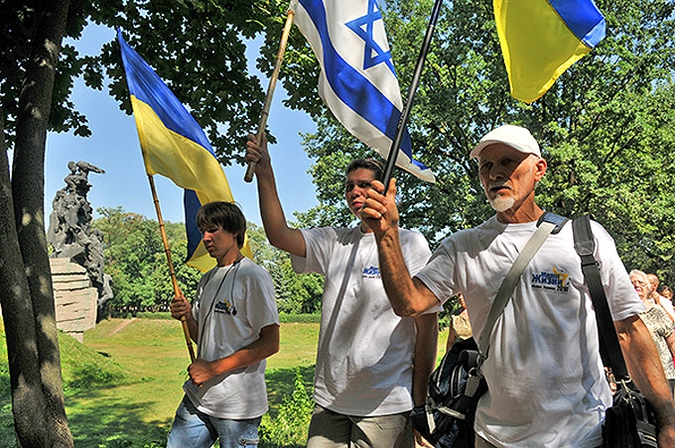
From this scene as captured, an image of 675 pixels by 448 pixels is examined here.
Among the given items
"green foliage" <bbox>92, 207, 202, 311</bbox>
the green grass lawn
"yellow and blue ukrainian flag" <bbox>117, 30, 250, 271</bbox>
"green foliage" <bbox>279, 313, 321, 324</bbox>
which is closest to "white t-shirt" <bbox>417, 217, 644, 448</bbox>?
"yellow and blue ukrainian flag" <bbox>117, 30, 250, 271</bbox>

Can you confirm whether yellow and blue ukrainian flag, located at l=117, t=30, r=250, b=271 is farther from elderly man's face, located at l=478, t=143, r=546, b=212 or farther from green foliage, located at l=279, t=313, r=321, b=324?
green foliage, located at l=279, t=313, r=321, b=324

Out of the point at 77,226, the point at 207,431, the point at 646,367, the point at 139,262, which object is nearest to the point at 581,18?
the point at 646,367

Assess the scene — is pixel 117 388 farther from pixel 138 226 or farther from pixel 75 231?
pixel 138 226

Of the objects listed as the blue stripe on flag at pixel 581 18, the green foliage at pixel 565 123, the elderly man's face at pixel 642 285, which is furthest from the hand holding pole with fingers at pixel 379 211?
the green foliage at pixel 565 123

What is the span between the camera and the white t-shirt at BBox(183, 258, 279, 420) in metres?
3.33

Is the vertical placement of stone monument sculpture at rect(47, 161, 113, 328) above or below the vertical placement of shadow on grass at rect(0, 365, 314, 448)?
above

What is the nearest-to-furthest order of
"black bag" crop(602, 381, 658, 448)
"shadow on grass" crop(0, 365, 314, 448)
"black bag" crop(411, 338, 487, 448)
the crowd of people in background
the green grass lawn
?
"black bag" crop(602, 381, 658, 448), "black bag" crop(411, 338, 487, 448), the crowd of people in background, "shadow on grass" crop(0, 365, 314, 448), the green grass lawn

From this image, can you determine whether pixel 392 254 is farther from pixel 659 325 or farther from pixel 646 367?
pixel 659 325

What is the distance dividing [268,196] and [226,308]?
0.86 meters

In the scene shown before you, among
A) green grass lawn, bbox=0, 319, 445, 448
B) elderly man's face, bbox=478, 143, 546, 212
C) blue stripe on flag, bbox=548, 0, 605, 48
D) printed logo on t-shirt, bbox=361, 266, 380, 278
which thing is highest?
blue stripe on flag, bbox=548, 0, 605, 48

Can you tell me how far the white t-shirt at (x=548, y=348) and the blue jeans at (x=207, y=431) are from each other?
1473 mm

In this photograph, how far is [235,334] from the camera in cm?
341

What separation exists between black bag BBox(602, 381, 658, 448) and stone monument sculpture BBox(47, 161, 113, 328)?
18.5 m

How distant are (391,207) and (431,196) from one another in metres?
16.9
